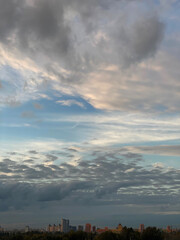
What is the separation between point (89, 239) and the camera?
107 m

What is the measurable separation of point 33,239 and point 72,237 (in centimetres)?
1290

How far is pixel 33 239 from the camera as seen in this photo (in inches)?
4045

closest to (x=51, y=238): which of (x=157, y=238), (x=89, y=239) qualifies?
(x=89, y=239)

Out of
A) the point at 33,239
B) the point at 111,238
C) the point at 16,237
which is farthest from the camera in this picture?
the point at 16,237

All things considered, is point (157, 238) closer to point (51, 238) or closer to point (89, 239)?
point (89, 239)

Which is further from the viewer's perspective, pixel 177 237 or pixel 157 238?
pixel 177 237

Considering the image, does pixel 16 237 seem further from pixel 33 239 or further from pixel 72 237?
pixel 72 237

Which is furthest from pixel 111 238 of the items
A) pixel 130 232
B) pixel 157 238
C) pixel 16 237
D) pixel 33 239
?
pixel 16 237

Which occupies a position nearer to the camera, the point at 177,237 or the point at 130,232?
the point at 130,232

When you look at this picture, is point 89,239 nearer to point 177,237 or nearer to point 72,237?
point 72,237

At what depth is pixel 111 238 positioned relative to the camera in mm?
96375

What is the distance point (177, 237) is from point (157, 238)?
15045mm

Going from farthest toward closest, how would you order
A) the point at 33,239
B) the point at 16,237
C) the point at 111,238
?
the point at 16,237 → the point at 33,239 → the point at 111,238

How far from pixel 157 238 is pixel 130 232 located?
9.09m
